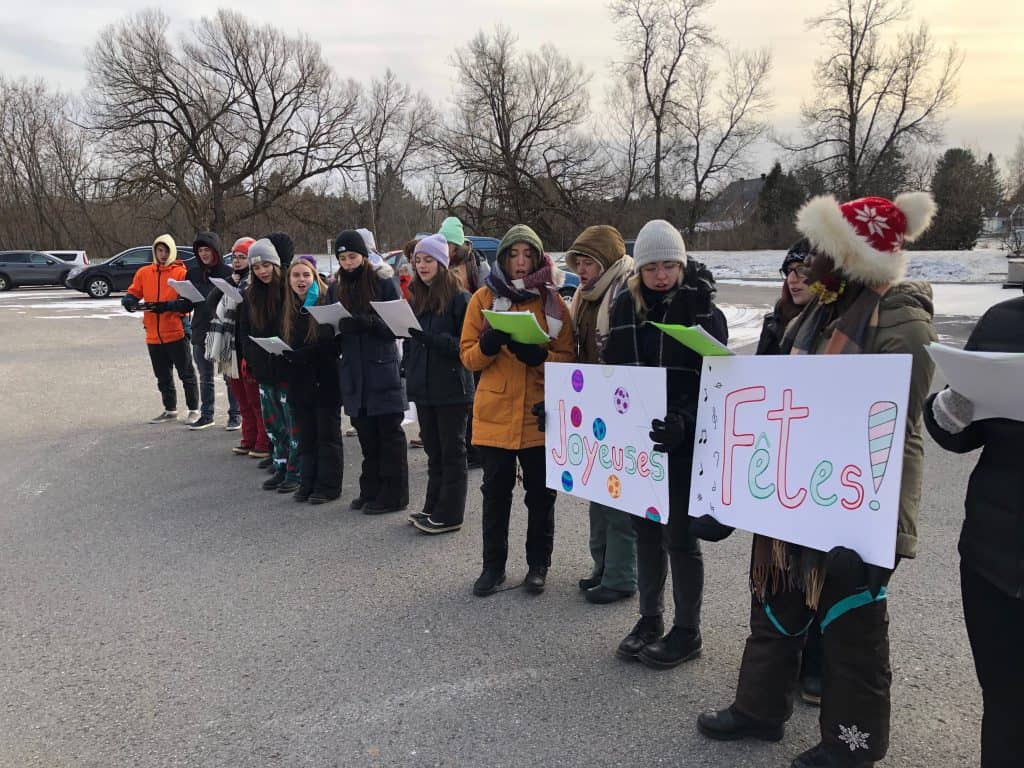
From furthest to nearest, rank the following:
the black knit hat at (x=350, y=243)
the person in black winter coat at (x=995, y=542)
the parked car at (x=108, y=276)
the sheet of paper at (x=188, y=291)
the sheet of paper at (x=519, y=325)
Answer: the parked car at (x=108, y=276), the sheet of paper at (x=188, y=291), the black knit hat at (x=350, y=243), the sheet of paper at (x=519, y=325), the person in black winter coat at (x=995, y=542)

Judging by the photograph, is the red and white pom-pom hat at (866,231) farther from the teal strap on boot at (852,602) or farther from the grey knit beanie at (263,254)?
the grey knit beanie at (263,254)

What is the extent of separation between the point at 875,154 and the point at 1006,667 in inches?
1704

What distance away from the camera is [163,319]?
8438 millimetres

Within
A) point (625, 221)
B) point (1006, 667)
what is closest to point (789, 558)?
point (1006, 667)

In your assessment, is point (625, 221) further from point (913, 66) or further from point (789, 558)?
point (789, 558)

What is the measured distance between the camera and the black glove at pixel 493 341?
3.80 meters

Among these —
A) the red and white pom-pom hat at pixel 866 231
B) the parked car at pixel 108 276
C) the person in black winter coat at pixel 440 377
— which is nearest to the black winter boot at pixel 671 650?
the red and white pom-pom hat at pixel 866 231

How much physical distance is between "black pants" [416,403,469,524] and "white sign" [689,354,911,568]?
2.33 metres

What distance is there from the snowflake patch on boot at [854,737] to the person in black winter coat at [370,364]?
364 cm

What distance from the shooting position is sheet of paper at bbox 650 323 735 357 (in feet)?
8.57

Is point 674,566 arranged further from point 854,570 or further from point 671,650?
point 854,570

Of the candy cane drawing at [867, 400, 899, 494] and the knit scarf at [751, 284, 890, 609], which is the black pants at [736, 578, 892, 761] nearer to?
the knit scarf at [751, 284, 890, 609]

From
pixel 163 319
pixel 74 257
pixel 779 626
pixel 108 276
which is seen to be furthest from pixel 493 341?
pixel 74 257

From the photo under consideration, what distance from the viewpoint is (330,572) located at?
4500 millimetres
